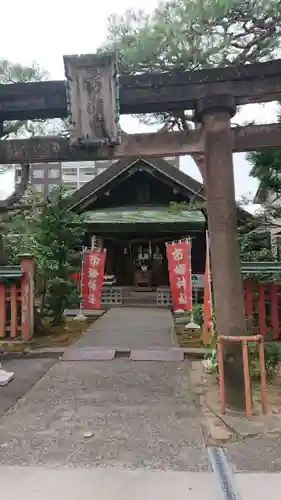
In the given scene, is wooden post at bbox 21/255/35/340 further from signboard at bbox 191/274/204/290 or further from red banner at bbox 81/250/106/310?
signboard at bbox 191/274/204/290

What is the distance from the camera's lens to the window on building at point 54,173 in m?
61.7

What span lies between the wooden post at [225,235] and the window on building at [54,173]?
5904cm

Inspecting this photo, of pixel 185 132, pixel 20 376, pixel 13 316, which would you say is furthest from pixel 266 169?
pixel 20 376

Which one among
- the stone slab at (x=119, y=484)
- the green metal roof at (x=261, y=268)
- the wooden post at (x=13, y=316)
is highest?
the green metal roof at (x=261, y=268)

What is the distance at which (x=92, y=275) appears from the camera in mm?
12977

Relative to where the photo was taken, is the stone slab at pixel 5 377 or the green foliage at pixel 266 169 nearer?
the stone slab at pixel 5 377

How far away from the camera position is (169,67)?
45.7 feet

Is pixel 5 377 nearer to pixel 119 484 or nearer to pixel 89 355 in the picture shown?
pixel 89 355

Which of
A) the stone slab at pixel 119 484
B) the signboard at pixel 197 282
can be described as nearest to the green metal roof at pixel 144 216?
the signboard at pixel 197 282

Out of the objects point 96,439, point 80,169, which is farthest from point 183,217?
point 80,169

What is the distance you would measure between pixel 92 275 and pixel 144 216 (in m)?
3.68

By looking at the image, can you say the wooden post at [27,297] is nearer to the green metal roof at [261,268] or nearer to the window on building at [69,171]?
the green metal roof at [261,268]

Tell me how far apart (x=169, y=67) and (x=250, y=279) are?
8.53 m

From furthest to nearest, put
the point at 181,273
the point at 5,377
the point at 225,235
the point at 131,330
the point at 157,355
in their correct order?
the point at 181,273 → the point at 131,330 → the point at 157,355 → the point at 5,377 → the point at 225,235
